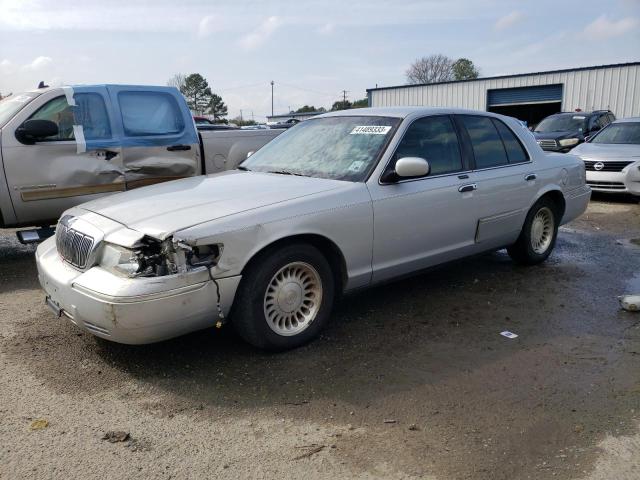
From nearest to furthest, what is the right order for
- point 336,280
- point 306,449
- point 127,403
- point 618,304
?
point 306,449 < point 127,403 < point 336,280 < point 618,304

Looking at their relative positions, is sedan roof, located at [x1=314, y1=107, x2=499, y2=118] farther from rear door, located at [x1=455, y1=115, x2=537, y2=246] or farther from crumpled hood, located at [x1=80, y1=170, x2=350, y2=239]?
crumpled hood, located at [x1=80, y1=170, x2=350, y2=239]

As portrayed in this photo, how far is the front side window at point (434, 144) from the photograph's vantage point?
464cm

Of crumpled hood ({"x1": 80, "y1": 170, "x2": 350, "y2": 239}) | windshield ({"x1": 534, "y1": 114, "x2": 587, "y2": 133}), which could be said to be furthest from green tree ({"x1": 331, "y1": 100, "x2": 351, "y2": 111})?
crumpled hood ({"x1": 80, "y1": 170, "x2": 350, "y2": 239})

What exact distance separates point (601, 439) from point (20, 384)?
3.39m

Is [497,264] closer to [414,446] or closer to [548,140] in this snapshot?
[414,446]

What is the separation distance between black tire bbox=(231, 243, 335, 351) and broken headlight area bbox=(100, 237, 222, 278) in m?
0.31

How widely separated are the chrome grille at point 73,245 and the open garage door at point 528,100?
31191mm

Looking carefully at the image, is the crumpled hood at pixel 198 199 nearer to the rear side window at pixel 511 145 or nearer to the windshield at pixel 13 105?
the rear side window at pixel 511 145

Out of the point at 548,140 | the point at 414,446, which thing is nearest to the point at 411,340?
the point at 414,446

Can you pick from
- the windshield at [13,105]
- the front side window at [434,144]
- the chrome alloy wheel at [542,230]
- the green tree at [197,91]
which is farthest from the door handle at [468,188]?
the green tree at [197,91]

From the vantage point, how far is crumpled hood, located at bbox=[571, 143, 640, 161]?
11.0m

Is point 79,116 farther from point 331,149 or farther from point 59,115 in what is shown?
point 331,149

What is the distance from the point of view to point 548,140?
14453 mm

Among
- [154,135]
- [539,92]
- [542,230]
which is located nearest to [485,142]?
[542,230]
